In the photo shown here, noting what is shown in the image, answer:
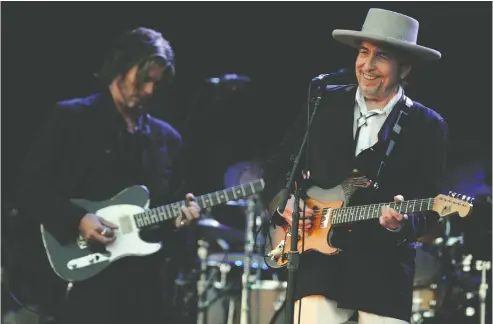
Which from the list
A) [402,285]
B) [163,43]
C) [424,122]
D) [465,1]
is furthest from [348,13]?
[402,285]

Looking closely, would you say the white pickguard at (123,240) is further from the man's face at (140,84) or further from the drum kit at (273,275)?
the drum kit at (273,275)

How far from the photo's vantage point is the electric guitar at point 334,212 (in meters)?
3.52

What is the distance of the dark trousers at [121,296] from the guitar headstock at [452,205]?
2.15 metres

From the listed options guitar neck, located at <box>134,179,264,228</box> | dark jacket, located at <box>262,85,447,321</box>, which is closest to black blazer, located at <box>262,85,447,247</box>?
dark jacket, located at <box>262,85,447,321</box>

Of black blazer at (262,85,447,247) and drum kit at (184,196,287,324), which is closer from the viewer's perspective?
black blazer at (262,85,447,247)

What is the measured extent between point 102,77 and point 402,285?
8.84ft

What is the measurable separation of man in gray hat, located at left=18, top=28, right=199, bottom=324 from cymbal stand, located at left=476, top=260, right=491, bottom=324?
2318 mm

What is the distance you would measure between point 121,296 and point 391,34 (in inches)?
92.2

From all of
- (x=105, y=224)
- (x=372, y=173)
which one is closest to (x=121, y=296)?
(x=105, y=224)

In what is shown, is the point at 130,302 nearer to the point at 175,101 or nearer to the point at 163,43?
the point at 163,43

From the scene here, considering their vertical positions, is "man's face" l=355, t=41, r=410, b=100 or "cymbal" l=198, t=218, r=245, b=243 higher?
"man's face" l=355, t=41, r=410, b=100

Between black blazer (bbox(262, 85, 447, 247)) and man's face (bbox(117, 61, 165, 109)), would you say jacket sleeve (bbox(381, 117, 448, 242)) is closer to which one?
black blazer (bbox(262, 85, 447, 247))

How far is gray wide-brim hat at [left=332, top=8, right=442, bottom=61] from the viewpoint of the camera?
3.73m

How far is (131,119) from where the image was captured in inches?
207
